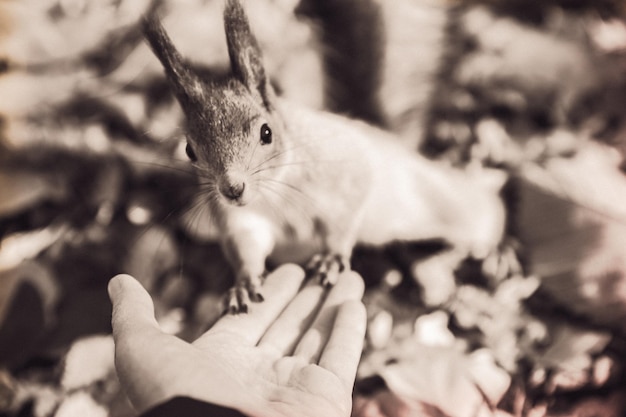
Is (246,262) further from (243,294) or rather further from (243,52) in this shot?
(243,52)

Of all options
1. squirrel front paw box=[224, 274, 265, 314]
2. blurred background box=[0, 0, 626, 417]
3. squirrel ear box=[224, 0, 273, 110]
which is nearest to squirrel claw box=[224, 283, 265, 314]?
squirrel front paw box=[224, 274, 265, 314]

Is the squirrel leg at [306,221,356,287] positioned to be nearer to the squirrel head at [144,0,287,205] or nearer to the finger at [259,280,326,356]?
the finger at [259,280,326,356]

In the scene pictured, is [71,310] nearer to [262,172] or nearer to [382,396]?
[262,172]

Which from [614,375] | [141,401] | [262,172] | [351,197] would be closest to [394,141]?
[351,197]

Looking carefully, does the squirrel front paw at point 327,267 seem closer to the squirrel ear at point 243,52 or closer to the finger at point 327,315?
the finger at point 327,315

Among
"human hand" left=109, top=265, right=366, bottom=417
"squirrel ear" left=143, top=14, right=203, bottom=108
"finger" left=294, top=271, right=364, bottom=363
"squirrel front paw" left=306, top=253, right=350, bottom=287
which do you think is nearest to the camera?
"human hand" left=109, top=265, right=366, bottom=417

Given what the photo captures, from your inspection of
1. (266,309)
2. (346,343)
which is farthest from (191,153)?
(346,343)
